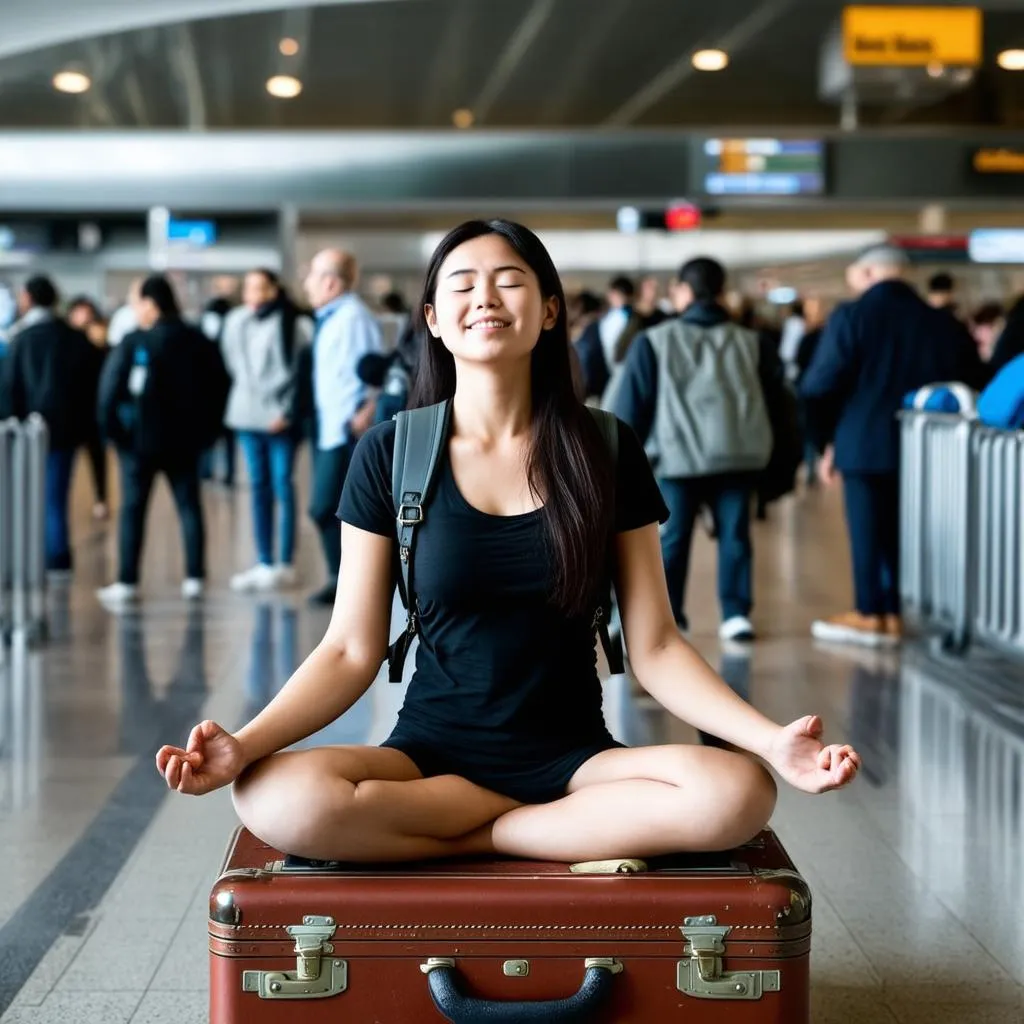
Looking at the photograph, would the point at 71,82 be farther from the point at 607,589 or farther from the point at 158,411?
the point at 607,589

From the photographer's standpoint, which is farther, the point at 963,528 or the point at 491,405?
the point at 963,528

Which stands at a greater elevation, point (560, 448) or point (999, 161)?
point (999, 161)

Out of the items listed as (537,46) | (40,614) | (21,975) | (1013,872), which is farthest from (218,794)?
(537,46)

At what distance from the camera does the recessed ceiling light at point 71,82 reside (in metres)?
18.5

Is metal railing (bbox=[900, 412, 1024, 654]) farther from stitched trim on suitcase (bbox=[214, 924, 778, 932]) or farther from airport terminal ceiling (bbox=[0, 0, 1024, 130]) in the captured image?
airport terminal ceiling (bbox=[0, 0, 1024, 130])

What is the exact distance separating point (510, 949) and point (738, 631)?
5.16 m

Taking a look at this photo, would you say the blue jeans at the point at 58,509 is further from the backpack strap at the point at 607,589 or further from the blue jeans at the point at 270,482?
the backpack strap at the point at 607,589

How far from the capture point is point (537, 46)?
1734cm

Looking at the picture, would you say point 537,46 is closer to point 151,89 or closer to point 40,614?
point 151,89

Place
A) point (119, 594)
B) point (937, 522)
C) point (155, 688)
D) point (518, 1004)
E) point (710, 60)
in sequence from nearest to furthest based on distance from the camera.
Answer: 1. point (518, 1004)
2. point (155, 688)
3. point (937, 522)
4. point (119, 594)
5. point (710, 60)

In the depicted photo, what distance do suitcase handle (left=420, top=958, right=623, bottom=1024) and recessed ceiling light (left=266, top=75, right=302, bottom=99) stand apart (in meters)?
17.0

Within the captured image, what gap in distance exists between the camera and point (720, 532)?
24.7ft

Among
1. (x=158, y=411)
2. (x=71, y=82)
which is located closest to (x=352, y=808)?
(x=158, y=411)

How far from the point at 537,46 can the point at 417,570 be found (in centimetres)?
1530
